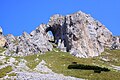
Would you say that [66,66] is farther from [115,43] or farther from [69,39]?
[115,43]

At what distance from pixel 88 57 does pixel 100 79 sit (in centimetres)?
4970

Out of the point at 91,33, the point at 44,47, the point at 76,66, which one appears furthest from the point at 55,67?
the point at 91,33

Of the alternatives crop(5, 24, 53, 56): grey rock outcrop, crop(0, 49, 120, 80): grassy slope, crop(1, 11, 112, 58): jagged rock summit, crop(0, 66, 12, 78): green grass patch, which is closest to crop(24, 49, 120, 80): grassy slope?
crop(0, 49, 120, 80): grassy slope

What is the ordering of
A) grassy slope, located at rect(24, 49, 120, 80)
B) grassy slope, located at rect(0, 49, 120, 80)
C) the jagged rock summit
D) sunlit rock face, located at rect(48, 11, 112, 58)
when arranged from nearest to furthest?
1. grassy slope, located at rect(24, 49, 120, 80)
2. grassy slope, located at rect(0, 49, 120, 80)
3. the jagged rock summit
4. sunlit rock face, located at rect(48, 11, 112, 58)

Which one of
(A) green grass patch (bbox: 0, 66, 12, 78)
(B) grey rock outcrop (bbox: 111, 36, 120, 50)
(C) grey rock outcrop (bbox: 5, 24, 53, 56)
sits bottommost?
(A) green grass patch (bbox: 0, 66, 12, 78)

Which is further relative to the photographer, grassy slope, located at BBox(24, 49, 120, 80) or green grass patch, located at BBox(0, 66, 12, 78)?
grassy slope, located at BBox(24, 49, 120, 80)

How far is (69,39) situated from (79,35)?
399cm

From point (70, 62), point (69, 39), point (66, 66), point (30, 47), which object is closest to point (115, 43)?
point (69, 39)

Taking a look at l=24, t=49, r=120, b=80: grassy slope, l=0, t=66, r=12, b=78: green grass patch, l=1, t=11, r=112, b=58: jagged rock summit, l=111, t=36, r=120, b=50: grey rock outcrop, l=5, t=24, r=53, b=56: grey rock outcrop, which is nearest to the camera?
l=0, t=66, r=12, b=78: green grass patch

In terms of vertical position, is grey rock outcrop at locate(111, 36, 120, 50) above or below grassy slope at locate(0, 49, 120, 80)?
above

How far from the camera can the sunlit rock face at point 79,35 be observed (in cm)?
11412

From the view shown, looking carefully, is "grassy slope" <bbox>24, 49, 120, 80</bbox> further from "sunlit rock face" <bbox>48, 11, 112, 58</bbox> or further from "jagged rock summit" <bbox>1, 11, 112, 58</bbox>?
"jagged rock summit" <bbox>1, 11, 112, 58</bbox>

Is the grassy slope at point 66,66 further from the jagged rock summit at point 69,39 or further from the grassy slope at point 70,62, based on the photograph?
the jagged rock summit at point 69,39

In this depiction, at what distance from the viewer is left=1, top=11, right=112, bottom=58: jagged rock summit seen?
107719 mm
